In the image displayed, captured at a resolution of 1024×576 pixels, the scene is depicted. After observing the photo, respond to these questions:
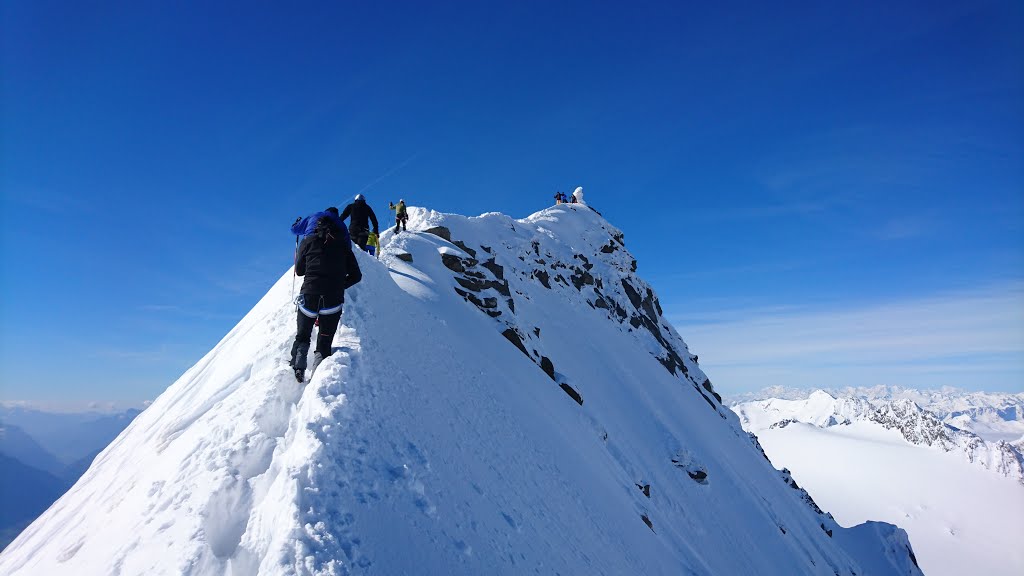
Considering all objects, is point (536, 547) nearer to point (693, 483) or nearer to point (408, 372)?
point (408, 372)

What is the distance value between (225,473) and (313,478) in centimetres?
117

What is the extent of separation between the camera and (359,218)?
47.1 feet

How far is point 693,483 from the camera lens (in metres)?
20.3

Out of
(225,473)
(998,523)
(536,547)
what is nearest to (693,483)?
(536,547)

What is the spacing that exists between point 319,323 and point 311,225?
1.92 metres

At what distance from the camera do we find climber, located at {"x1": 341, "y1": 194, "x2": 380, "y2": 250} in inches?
560

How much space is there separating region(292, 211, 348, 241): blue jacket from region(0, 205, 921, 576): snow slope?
1.47 m

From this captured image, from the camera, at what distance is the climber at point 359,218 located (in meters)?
14.2

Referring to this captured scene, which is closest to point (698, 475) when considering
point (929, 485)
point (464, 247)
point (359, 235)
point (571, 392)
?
point (571, 392)

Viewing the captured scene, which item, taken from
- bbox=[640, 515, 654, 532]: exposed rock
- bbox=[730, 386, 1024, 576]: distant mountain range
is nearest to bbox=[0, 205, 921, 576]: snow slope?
bbox=[640, 515, 654, 532]: exposed rock

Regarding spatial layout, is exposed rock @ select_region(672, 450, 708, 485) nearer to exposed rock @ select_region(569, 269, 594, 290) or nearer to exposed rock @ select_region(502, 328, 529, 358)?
exposed rock @ select_region(502, 328, 529, 358)

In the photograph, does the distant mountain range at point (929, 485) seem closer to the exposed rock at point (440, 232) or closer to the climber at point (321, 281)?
the exposed rock at point (440, 232)

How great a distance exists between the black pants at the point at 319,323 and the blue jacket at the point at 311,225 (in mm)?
1180

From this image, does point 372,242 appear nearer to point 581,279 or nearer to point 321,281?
point 321,281
